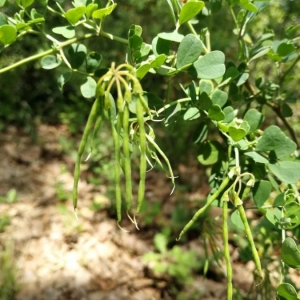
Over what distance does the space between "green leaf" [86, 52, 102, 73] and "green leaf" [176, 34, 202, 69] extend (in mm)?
173

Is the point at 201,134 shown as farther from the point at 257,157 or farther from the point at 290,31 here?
the point at 290,31

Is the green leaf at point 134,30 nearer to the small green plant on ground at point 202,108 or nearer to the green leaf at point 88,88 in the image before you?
the small green plant on ground at point 202,108

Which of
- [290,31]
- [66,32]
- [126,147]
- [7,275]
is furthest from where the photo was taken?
[7,275]

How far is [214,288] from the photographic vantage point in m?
1.74

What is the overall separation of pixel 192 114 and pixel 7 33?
32cm

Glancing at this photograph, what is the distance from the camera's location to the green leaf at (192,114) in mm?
678

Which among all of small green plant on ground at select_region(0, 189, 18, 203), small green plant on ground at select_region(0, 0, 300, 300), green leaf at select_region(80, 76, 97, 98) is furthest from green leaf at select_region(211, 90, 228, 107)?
small green plant on ground at select_region(0, 189, 18, 203)

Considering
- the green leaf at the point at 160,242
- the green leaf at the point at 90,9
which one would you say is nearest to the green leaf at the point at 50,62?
the green leaf at the point at 90,9

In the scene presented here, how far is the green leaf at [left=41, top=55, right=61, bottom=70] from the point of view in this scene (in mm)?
724

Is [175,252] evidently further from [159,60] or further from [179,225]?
[159,60]

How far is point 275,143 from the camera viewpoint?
26.5 inches

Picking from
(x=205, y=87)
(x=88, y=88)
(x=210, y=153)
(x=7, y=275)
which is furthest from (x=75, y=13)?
(x=7, y=275)

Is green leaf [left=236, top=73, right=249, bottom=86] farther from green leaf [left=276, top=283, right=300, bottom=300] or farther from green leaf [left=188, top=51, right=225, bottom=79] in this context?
green leaf [left=276, top=283, right=300, bottom=300]

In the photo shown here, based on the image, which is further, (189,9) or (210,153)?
(210,153)
